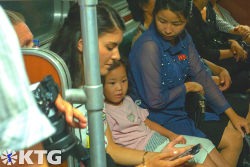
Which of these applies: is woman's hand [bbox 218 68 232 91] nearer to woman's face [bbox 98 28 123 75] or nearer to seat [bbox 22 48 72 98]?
woman's face [bbox 98 28 123 75]

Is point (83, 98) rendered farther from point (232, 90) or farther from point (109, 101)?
point (232, 90)

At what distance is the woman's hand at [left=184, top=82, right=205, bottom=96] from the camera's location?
1.78 meters

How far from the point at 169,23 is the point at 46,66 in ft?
3.08

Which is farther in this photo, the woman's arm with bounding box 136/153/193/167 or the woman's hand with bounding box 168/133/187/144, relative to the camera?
the woman's hand with bounding box 168/133/187/144

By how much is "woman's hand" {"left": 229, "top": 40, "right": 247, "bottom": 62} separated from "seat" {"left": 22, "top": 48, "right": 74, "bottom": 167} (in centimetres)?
137

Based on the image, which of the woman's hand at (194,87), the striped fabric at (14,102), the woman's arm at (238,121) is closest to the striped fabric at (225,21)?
the woman's hand at (194,87)

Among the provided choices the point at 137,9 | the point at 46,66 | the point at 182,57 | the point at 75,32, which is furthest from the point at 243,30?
the point at 46,66

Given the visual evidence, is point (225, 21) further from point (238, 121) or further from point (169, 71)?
point (238, 121)

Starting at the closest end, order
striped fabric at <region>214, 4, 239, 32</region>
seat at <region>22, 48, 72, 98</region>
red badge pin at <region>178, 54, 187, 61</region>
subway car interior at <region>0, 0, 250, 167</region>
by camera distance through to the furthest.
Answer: seat at <region>22, 48, 72, 98</region>
subway car interior at <region>0, 0, 250, 167</region>
red badge pin at <region>178, 54, 187, 61</region>
striped fabric at <region>214, 4, 239, 32</region>

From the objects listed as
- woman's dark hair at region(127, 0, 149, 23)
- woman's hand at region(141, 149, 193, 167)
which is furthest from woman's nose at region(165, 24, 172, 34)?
woman's hand at region(141, 149, 193, 167)

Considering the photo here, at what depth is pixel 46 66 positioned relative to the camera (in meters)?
0.85

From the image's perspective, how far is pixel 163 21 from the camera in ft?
5.37

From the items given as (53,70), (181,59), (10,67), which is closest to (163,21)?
(181,59)

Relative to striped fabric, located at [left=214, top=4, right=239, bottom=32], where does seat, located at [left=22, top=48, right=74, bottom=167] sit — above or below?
below
